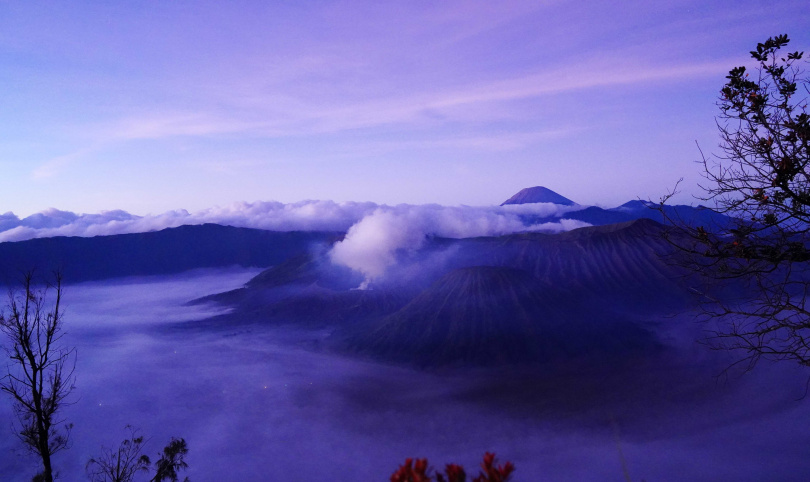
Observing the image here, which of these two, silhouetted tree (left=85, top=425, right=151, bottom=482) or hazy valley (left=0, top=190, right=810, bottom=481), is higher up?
silhouetted tree (left=85, top=425, right=151, bottom=482)

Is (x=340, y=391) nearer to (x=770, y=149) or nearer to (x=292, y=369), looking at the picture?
(x=292, y=369)

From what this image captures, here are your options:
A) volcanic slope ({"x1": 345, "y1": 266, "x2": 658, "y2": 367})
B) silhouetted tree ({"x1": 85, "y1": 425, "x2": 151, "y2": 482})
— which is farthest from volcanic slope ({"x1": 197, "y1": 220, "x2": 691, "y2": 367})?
silhouetted tree ({"x1": 85, "y1": 425, "x2": 151, "y2": 482})

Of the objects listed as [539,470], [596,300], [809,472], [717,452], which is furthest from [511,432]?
[596,300]

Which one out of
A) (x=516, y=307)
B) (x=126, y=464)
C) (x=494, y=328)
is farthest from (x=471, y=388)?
(x=126, y=464)

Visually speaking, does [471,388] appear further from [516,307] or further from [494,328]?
[516,307]

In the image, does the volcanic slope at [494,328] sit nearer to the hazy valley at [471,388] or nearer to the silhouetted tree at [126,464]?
the hazy valley at [471,388]

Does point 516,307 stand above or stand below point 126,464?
below

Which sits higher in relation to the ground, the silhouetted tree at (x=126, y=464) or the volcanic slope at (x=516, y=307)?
the silhouetted tree at (x=126, y=464)

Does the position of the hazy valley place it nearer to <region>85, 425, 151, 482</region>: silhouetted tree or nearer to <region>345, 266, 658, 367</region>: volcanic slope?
<region>345, 266, 658, 367</region>: volcanic slope

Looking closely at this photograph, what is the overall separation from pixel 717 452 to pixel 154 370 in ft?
440

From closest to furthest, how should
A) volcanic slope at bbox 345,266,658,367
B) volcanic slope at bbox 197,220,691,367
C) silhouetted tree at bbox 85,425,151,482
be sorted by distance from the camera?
silhouetted tree at bbox 85,425,151,482 → volcanic slope at bbox 345,266,658,367 → volcanic slope at bbox 197,220,691,367

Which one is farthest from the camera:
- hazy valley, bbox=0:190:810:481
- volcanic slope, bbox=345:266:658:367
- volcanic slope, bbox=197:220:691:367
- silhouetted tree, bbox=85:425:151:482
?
volcanic slope, bbox=197:220:691:367

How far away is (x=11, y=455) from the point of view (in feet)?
235

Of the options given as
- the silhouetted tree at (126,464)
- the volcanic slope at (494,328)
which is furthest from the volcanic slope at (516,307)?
the silhouetted tree at (126,464)
